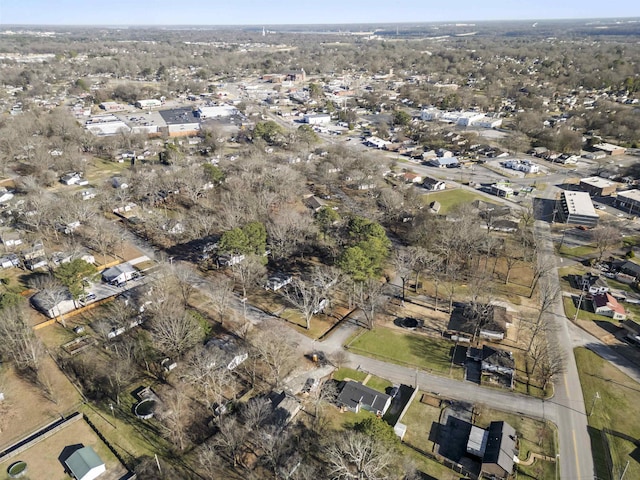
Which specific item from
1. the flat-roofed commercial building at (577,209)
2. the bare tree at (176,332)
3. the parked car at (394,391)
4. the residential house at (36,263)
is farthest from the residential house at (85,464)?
the flat-roofed commercial building at (577,209)

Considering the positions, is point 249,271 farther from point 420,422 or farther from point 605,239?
point 605,239

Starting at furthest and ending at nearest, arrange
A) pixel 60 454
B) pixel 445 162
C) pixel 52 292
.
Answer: pixel 445 162
pixel 52 292
pixel 60 454

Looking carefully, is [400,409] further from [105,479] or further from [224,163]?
[224,163]

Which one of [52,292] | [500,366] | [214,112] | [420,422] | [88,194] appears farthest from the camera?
[214,112]

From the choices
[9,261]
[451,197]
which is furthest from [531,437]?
[9,261]

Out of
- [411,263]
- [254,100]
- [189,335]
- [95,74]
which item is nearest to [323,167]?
[411,263]

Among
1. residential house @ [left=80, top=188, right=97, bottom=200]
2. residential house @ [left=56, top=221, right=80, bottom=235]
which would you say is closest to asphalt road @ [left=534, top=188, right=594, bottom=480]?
residential house @ [left=56, top=221, right=80, bottom=235]
